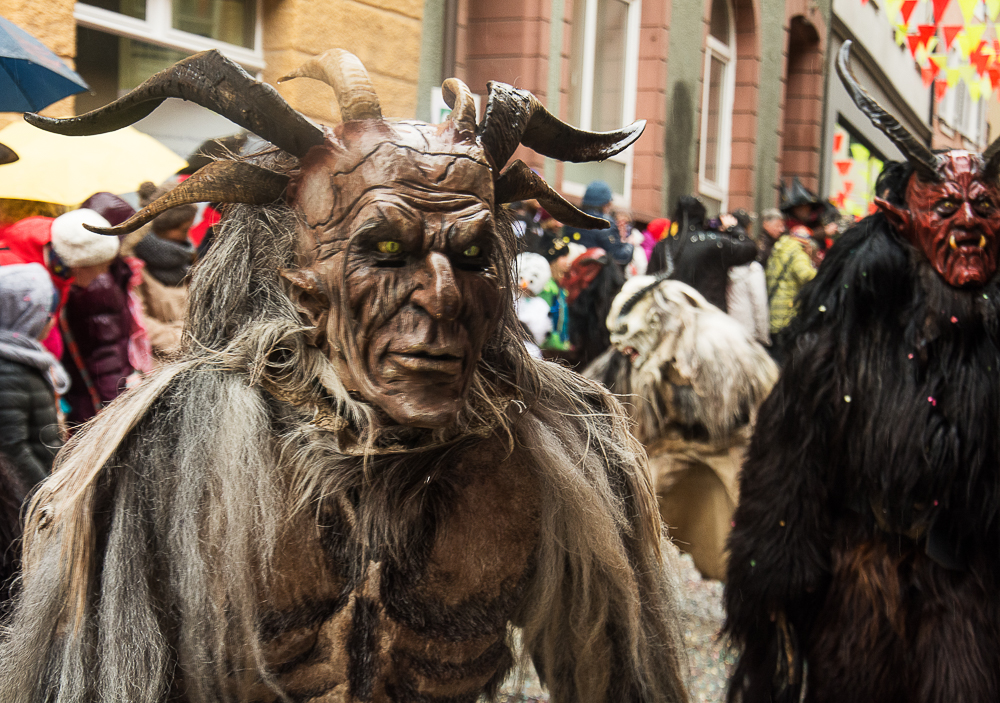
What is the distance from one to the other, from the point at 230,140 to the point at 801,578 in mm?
2041

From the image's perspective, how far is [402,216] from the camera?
5.68ft

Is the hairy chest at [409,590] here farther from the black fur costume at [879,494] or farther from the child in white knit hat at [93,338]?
the child in white knit hat at [93,338]

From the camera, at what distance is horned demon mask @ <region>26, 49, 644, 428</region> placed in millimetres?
1719

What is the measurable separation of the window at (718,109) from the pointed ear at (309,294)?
12.3 m

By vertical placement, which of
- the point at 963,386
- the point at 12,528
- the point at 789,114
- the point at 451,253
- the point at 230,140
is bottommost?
the point at 12,528

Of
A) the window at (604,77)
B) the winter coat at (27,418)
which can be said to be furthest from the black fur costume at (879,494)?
the window at (604,77)

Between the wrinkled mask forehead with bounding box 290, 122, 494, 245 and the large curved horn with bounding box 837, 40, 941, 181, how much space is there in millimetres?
1719

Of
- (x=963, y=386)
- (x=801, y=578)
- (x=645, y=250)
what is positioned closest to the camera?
(x=963, y=386)

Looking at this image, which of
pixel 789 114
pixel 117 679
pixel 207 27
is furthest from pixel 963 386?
pixel 789 114

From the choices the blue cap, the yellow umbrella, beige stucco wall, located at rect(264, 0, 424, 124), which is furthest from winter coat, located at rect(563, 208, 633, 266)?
the yellow umbrella

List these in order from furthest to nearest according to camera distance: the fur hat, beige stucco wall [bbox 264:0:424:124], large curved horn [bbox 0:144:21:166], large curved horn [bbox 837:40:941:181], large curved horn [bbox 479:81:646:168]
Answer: beige stucco wall [bbox 264:0:424:124] → the fur hat → large curved horn [bbox 0:144:21:166] → large curved horn [bbox 837:40:941:181] → large curved horn [bbox 479:81:646:168]

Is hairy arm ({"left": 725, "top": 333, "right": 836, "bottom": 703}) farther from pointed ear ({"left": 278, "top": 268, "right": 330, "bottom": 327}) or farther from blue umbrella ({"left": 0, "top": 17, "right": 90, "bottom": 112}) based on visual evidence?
blue umbrella ({"left": 0, "top": 17, "right": 90, "bottom": 112})

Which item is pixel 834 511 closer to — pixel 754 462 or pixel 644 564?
pixel 754 462

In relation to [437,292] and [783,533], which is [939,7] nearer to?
[783,533]
